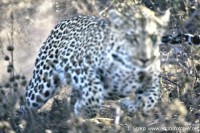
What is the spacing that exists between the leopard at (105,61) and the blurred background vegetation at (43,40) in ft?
0.73

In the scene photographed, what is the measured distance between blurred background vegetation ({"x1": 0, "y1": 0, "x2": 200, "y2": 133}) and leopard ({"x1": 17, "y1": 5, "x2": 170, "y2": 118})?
222mm

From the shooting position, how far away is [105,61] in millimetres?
6484

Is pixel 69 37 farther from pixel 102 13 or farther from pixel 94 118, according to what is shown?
pixel 102 13

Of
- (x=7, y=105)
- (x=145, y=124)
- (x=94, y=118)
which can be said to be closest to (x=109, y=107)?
(x=94, y=118)

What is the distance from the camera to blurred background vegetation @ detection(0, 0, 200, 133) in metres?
6.73

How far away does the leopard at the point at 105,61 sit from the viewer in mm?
5988

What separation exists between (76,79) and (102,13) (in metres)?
3.43

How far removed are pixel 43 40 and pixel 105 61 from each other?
11.0ft

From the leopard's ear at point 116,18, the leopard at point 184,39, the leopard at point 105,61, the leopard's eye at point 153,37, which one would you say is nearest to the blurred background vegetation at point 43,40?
the leopard at point 184,39

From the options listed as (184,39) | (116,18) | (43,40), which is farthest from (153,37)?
(43,40)

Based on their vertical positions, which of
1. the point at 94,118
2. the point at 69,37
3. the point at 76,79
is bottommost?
the point at 94,118

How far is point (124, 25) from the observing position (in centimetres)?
606

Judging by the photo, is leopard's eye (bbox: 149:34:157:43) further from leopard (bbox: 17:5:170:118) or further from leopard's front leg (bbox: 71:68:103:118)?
leopard's front leg (bbox: 71:68:103:118)

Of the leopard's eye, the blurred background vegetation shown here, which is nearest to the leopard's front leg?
the blurred background vegetation
